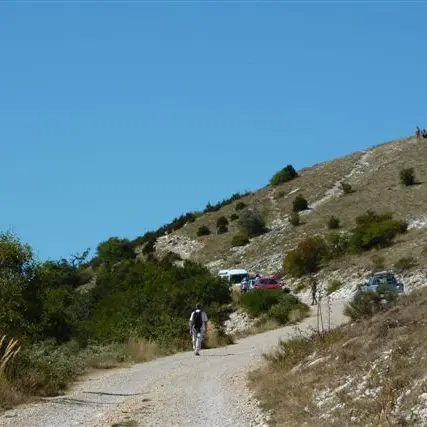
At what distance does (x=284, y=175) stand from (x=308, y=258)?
4054 cm

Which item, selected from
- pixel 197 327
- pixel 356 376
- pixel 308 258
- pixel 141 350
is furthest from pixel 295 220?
pixel 356 376

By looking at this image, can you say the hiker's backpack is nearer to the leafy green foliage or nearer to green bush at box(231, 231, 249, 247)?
the leafy green foliage

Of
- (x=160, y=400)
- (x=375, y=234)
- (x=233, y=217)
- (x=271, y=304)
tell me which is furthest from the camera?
(x=233, y=217)

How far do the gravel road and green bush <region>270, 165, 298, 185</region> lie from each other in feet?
238

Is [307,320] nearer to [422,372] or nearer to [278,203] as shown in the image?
[422,372]

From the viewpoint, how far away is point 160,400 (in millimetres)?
16125

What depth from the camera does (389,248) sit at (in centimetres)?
5447

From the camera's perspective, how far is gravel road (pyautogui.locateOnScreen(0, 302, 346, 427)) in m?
13.5

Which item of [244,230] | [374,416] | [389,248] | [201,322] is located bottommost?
[374,416]

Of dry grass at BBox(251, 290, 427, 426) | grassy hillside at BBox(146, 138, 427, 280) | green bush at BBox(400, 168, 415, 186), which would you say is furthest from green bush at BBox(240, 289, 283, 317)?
green bush at BBox(400, 168, 415, 186)

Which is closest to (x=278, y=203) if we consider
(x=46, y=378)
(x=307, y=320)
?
(x=307, y=320)

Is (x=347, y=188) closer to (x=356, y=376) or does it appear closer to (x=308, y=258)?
(x=308, y=258)

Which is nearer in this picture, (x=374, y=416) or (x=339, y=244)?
(x=374, y=416)

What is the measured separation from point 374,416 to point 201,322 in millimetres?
18018
